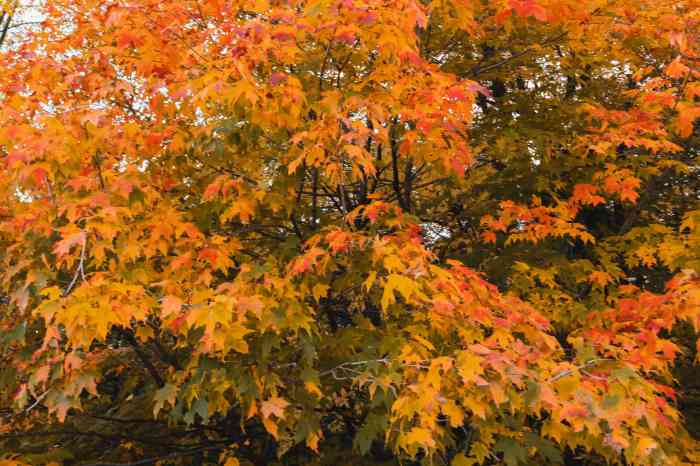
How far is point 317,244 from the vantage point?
489cm

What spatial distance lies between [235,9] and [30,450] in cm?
468

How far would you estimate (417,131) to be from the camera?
183 inches

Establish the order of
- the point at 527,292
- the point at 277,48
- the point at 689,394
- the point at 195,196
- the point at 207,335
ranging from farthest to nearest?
A: the point at 689,394, the point at 527,292, the point at 195,196, the point at 277,48, the point at 207,335

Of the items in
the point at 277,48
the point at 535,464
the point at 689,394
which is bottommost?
the point at 689,394

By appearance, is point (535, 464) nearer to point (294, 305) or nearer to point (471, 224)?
point (294, 305)

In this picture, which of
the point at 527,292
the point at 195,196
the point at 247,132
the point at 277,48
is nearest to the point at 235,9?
the point at 277,48

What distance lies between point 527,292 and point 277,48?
11.2ft

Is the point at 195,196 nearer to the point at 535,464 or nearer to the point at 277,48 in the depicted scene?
the point at 277,48

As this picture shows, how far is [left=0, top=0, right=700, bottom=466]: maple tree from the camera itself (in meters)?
3.71

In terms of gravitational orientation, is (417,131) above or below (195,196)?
above

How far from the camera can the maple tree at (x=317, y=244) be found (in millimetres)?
3709

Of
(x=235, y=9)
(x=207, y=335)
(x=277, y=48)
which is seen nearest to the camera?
(x=207, y=335)

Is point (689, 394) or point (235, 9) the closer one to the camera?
point (235, 9)

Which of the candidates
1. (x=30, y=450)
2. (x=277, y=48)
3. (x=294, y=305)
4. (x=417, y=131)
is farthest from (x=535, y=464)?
(x=30, y=450)
